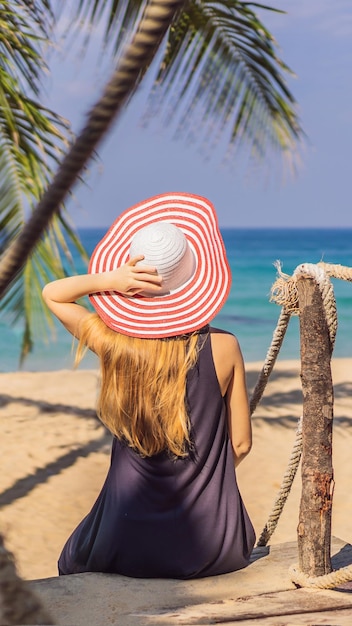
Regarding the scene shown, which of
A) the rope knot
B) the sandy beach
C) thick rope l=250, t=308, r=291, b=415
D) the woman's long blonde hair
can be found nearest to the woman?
the woman's long blonde hair

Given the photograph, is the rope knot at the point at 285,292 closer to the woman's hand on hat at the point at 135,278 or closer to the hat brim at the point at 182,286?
the hat brim at the point at 182,286

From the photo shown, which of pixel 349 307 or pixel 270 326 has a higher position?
pixel 349 307

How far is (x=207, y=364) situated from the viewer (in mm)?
2219

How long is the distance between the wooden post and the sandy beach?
1.81m

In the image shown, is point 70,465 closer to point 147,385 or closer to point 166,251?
point 147,385

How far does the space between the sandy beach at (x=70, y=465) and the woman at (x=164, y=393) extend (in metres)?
1.48

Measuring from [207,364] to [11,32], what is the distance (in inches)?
104

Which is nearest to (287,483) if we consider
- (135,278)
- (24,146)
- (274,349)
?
(274,349)

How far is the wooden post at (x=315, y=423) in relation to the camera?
2143mm

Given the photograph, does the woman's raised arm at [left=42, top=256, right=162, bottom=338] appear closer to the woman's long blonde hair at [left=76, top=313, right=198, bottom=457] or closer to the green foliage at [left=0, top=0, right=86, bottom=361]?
the woman's long blonde hair at [left=76, top=313, right=198, bottom=457]

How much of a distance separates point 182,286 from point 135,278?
15 centimetres

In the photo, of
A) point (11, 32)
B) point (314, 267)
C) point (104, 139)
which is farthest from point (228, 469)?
point (11, 32)

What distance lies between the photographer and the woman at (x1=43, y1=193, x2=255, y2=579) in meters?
2.14

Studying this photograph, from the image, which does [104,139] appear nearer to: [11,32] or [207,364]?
[207,364]
